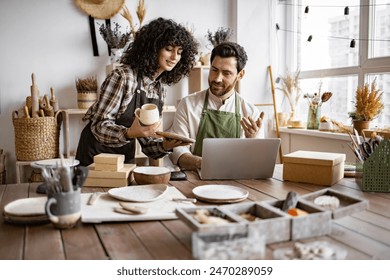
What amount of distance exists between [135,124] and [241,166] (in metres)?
0.55

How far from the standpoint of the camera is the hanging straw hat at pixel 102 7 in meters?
3.88

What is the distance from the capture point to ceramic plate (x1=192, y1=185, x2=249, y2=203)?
1466 mm

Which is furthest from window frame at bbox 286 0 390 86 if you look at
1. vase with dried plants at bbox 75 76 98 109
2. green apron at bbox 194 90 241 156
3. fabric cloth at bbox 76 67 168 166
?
vase with dried plants at bbox 75 76 98 109

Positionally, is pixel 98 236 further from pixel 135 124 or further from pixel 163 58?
pixel 163 58

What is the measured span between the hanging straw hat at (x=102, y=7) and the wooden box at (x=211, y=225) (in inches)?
125

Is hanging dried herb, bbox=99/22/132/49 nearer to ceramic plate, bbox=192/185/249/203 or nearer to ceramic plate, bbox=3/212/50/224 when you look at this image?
ceramic plate, bbox=192/185/249/203

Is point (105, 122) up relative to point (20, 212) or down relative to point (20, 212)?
up

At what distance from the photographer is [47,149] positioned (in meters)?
3.52

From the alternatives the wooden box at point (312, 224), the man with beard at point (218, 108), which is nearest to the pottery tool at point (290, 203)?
the wooden box at point (312, 224)

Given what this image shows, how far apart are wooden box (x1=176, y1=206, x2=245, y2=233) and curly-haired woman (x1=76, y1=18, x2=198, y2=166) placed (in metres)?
1.02

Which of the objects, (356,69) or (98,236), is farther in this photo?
(356,69)

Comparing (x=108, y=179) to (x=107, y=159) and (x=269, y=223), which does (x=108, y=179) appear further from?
(x=269, y=223)

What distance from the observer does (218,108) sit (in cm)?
252
